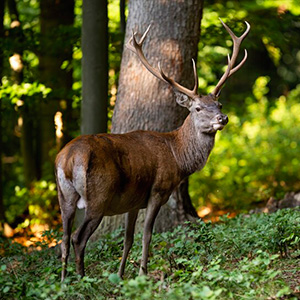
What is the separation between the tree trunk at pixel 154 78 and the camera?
25.7 ft

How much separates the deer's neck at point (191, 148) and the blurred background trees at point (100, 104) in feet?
5.52

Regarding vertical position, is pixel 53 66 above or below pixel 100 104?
below

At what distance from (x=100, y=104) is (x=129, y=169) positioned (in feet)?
9.46

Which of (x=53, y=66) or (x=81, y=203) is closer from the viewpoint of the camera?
(x=81, y=203)

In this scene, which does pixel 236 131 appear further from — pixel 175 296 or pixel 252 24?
pixel 175 296

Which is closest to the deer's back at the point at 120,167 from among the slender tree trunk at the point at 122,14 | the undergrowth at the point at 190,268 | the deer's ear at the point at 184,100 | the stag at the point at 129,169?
the stag at the point at 129,169

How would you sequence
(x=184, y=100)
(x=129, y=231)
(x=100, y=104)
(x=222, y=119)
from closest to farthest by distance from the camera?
(x=222, y=119) < (x=129, y=231) < (x=184, y=100) < (x=100, y=104)

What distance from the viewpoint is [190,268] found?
5.68m

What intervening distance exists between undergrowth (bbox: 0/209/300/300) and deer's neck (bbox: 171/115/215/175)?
67cm

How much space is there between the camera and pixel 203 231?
20.8 feet

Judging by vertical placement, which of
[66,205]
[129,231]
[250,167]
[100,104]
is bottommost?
[250,167]

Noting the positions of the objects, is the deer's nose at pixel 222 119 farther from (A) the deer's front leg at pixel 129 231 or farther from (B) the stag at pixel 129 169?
(A) the deer's front leg at pixel 129 231

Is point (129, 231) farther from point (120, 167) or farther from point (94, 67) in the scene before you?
point (94, 67)

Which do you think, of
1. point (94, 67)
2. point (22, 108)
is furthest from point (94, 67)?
point (22, 108)
